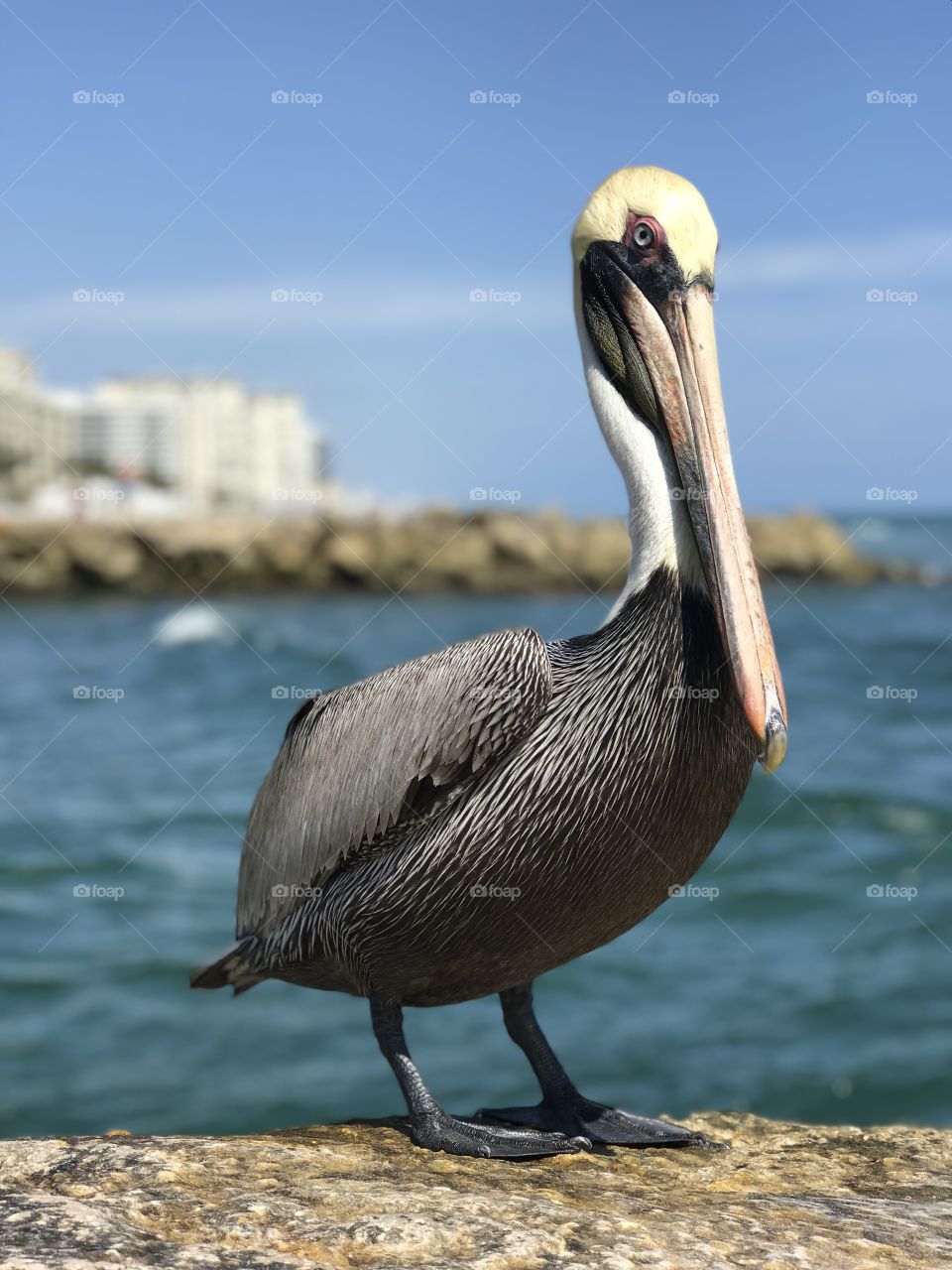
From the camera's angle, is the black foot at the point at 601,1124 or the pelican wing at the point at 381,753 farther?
the black foot at the point at 601,1124

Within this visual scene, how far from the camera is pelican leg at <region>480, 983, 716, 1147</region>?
394 cm

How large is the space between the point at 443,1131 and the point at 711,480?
73.9 inches

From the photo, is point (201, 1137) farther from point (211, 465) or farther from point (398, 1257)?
point (211, 465)

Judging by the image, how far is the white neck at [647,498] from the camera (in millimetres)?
3590

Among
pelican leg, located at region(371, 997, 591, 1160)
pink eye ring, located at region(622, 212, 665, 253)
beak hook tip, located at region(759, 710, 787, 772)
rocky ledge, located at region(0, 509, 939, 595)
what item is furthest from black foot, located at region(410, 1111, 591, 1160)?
rocky ledge, located at region(0, 509, 939, 595)

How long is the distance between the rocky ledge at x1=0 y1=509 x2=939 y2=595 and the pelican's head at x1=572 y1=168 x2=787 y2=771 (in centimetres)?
3490

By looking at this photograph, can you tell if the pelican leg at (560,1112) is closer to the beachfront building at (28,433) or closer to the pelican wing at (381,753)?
the pelican wing at (381,753)

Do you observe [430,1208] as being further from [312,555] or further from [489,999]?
[312,555]

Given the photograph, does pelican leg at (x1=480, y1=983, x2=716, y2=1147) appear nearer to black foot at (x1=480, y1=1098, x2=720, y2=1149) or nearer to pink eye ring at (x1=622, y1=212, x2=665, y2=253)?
black foot at (x1=480, y1=1098, x2=720, y2=1149)

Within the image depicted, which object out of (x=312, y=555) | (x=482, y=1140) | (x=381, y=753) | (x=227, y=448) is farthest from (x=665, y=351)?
(x=227, y=448)

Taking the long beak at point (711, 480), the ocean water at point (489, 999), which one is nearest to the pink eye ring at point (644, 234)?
the long beak at point (711, 480)

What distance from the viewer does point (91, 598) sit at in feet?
135

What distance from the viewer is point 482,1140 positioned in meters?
3.62

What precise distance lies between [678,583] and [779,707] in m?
0.49
